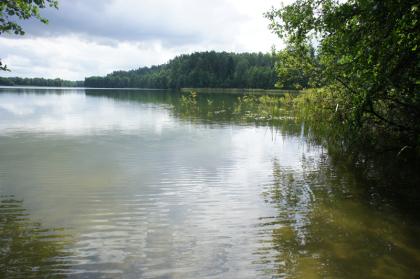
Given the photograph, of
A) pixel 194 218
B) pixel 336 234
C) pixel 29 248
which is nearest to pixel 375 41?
pixel 336 234

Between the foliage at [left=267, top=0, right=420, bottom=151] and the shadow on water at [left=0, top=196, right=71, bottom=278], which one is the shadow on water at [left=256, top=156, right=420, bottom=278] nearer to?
the foliage at [left=267, top=0, right=420, bottom=151]

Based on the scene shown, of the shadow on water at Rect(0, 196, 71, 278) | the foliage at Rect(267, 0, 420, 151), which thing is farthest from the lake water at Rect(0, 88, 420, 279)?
the foliage at Rect(267, 0, 420, 151)

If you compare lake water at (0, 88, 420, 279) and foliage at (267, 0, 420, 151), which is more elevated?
foliage at (267, 0, 420, 151)

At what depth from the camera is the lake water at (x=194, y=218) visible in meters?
7.18

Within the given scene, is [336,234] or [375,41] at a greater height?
[375,41]

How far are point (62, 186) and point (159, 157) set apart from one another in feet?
20.5

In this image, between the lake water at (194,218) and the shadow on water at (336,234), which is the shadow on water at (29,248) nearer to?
the lake water at (194,218)

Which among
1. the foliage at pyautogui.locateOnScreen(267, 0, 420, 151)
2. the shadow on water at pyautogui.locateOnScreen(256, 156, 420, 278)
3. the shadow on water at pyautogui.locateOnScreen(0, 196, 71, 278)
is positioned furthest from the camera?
the foliage at pyautogui.locateOnScreen(267, 0, 420, 151)

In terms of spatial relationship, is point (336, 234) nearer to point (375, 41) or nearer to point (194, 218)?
point (194, 218)

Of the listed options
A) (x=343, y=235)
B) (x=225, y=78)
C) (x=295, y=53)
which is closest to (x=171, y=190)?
(x=343, y=235)

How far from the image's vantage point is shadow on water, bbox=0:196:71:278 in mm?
6828

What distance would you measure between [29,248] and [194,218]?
4.35m

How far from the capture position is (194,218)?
389 inches

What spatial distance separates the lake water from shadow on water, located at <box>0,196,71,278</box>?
3 cm
